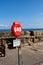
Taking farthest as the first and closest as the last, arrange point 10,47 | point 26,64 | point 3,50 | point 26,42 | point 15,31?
1. point 26,42
2. point 10,47
3. point 3,50
4. point 26,64
5. point 15,31

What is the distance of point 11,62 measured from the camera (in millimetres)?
8305

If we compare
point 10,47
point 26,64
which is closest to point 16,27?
point 26,64

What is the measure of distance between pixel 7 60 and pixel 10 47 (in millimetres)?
3320

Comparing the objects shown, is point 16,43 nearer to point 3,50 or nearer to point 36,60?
point 36,60

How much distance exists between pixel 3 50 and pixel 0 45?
37 cm

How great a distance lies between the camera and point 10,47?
39.2 feet

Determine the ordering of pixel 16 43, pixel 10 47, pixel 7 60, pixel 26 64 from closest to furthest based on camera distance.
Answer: pixel 16 43, pixel 26 64, pixel 7 60, pixel 10 47

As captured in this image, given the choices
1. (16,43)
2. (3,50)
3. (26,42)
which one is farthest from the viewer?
(26,42)

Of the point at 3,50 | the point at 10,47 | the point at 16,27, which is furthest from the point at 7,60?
the point at 16,27

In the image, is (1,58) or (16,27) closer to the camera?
(16,27)

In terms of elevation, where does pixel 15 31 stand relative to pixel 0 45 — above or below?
above

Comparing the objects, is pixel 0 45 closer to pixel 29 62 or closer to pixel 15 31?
pixel 29 62

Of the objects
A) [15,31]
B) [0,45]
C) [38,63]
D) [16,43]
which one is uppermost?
[15,31]

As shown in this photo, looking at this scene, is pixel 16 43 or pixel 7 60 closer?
pixel 16 43
